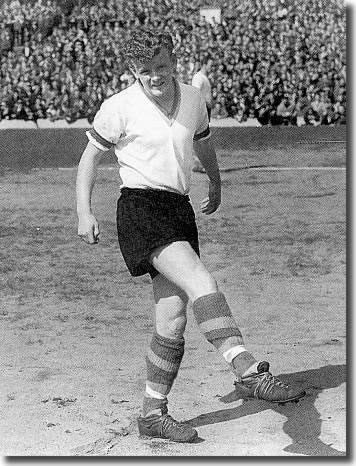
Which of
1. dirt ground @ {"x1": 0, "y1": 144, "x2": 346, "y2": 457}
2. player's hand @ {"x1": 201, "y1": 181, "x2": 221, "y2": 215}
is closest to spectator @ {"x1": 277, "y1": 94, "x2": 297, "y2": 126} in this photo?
dirt ground @ {"x1": 0, "y1": 144, "x2": 346, "y2": 457}

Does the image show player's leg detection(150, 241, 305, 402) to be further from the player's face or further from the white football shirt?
the player's face

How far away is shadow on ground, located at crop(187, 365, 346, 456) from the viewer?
12.0 feet

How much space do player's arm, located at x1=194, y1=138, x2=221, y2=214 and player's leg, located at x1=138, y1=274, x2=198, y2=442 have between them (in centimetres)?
39

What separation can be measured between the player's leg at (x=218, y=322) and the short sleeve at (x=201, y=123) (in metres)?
0.45

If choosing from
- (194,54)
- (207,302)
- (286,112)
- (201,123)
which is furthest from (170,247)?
(286,112)

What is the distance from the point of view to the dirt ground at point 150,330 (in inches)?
150

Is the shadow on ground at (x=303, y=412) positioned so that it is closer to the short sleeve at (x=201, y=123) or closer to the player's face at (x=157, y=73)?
the short sleeve at (x=201, y=123)

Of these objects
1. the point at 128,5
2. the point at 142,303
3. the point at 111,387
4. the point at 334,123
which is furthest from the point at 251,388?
the point at 334,123

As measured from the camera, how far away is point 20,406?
4.11m

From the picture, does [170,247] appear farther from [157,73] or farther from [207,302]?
[157,73]

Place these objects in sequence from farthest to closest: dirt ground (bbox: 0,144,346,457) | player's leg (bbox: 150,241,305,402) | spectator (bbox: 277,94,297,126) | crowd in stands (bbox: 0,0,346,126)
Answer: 1. spectator (bbox: 277,94,297,126)
2. crowd in stands (bbox: 0,0,346,126)
3. dirt ground (bbox: 0,144,346,457)
4. player's leg (bbox: 150,241,305,402)

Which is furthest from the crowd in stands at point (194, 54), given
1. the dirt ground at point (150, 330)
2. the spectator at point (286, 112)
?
the dirt ground at point (150, 330)

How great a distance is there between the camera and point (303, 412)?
402 centimetres

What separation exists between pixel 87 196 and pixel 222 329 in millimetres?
609
